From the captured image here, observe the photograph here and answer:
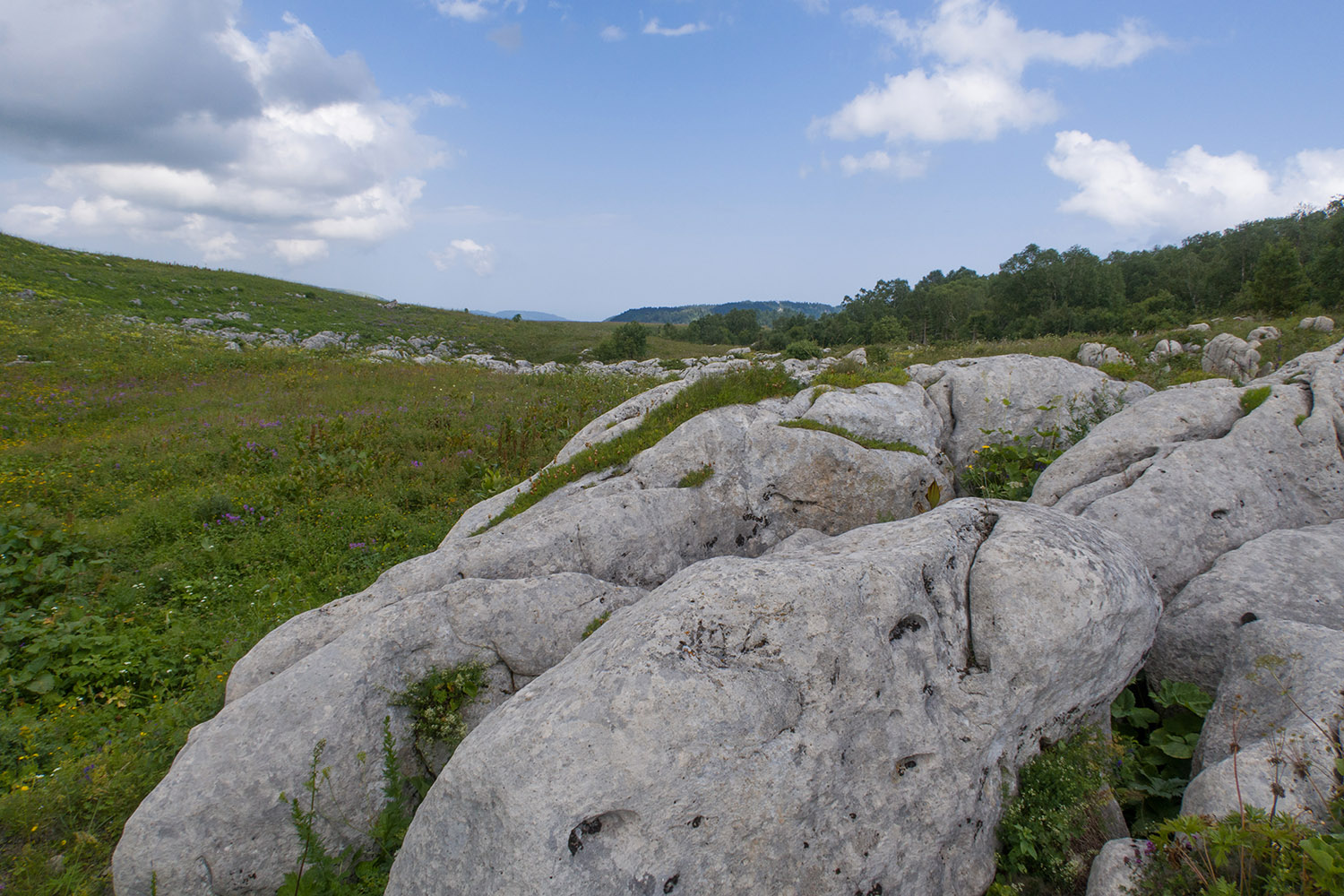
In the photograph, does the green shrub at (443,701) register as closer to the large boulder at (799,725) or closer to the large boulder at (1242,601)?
the large boulder at (799,725)

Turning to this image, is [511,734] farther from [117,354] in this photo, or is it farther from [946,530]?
[117,354]

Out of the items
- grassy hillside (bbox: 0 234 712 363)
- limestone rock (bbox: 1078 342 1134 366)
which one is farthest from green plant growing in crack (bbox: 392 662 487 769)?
grassy hillside (bbox: 0 234 712 363)

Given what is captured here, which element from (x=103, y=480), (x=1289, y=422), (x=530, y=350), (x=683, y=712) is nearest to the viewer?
(x=683, y=712)

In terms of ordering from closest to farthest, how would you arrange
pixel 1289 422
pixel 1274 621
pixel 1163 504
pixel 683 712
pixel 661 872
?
pixel 661 872, pixel 683 712, pixel 1274 621, pixel 1163 504, pixel 1289 422

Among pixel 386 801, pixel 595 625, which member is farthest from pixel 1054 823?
pixel 386 801

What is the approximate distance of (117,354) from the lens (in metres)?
31.8

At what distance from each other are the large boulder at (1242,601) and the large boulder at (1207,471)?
0.72 m

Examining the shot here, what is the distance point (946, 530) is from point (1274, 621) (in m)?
3.62

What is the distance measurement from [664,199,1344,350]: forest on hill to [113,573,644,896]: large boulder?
66048 mm

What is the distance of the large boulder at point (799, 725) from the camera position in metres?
4.55

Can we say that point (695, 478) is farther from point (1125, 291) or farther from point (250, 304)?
point (1125, 291)

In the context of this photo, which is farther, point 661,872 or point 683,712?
point 683,712

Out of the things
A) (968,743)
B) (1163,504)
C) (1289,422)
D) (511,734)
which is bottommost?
(968,743)

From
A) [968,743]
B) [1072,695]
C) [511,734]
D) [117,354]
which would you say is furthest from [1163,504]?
[117,354]
